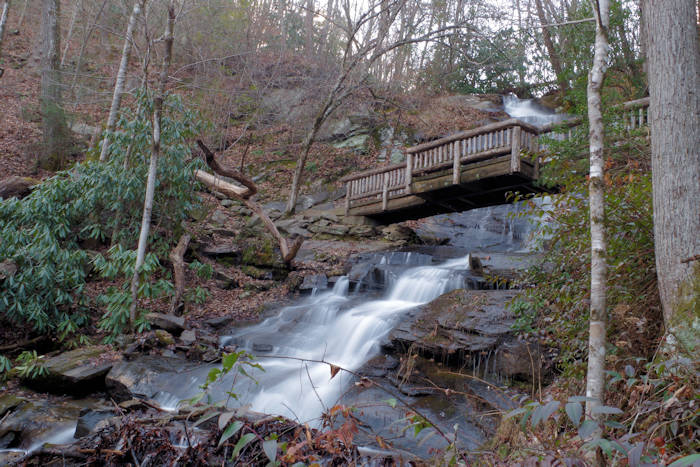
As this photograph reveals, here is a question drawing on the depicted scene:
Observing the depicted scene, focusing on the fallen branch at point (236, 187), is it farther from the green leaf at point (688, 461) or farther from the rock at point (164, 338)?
the green leaf at point (688, 461)

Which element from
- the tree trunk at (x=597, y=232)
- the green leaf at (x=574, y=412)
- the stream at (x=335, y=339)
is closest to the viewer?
the green leaf at (x=574, y=412)

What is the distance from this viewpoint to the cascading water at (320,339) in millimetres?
6297

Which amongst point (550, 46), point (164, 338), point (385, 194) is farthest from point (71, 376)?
point (550, 46)

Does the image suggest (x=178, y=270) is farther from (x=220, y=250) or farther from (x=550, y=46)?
(x=550, y=46)

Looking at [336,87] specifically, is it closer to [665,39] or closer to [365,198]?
[365,198]

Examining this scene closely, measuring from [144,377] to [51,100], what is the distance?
37.3 feet

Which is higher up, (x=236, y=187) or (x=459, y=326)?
(x=236, y=187)

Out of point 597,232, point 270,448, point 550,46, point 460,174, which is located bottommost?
point 270,448

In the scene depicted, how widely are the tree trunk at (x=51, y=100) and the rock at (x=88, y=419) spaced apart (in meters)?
11.1

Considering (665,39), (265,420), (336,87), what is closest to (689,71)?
(665,39)

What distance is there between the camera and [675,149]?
418cm

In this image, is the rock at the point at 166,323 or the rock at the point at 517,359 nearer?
the rock at the point at 517,359

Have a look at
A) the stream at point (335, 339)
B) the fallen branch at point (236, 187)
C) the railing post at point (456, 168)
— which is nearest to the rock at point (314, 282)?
the stream at point (335, 339)

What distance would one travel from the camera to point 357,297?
10055mm
